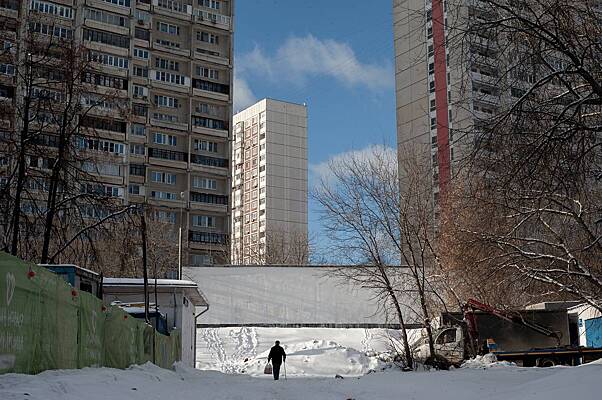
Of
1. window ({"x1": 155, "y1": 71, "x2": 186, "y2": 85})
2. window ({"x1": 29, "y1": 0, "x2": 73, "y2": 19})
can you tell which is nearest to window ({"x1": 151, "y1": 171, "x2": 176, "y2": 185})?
window ({"x1": 155, "y1": 71, "x2": 186, "y2": 85})

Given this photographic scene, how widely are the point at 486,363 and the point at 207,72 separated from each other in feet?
224

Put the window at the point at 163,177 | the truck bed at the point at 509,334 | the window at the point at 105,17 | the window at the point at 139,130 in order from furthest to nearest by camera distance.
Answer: the window at the point at 163,177, the window at the point at 139,130, the window at the point at 105,17, the truck bed at the point at 509,334

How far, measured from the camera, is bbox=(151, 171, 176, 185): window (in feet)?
279

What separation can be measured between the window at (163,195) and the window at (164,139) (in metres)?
5.83

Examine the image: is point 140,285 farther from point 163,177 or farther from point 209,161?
point 209,161

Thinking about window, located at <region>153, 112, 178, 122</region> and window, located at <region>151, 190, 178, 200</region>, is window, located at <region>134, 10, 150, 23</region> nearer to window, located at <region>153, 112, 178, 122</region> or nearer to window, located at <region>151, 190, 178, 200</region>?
window, located at <region>153, 112, 178, 122</region>

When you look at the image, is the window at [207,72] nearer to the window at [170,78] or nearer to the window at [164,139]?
the window at [170,78]

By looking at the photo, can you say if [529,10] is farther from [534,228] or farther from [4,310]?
[534,228]

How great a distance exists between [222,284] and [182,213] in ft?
120

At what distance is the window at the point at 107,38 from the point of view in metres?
78.6

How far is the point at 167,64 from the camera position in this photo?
87.4 meters

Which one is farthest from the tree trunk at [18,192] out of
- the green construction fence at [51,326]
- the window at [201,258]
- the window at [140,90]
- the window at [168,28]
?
the window at [168,28]

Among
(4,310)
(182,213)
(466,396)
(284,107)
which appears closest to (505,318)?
(466,396)

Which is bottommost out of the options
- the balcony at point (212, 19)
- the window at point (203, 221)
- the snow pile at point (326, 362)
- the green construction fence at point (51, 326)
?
the snow pile at point (326, 362)
